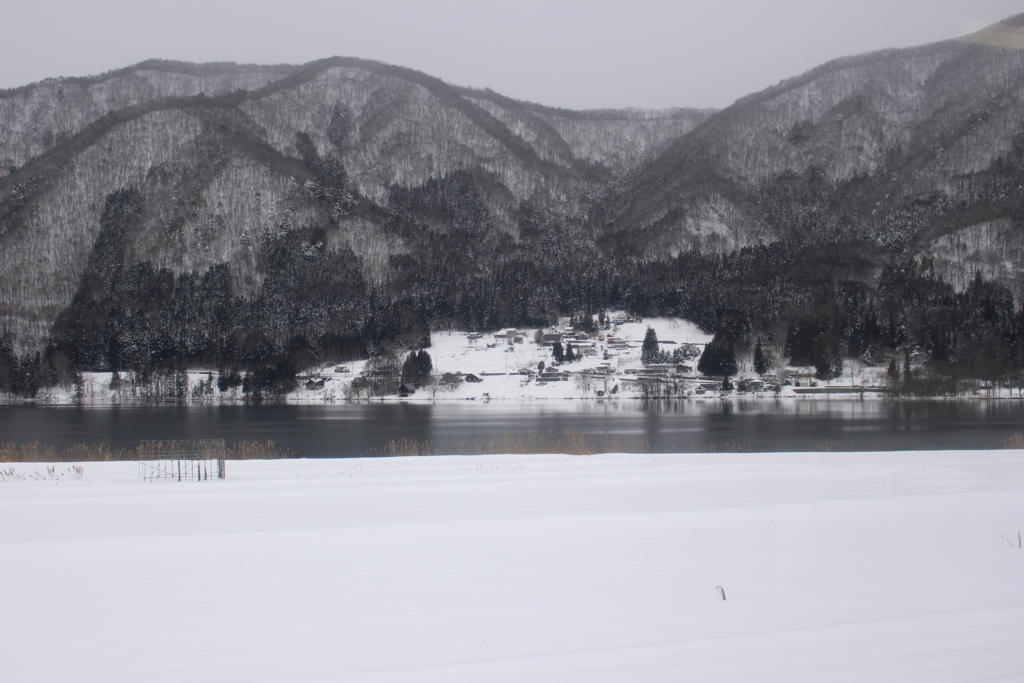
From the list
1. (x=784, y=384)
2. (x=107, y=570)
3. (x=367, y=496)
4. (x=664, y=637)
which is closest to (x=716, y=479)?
(x=367, y=496)

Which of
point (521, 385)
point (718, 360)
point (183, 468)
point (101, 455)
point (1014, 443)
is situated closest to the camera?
point (183, 468)

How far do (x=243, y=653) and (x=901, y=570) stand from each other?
10655 millimetres

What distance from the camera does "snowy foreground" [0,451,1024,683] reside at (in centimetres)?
937

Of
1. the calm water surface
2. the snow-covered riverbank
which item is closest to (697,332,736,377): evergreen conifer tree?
the snow-covered riverbank

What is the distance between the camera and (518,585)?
1251cm

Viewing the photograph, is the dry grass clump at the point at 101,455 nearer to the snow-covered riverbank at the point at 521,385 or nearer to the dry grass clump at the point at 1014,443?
the dry grass clump at the point at 1014,443

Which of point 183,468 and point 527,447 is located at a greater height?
point 183,468

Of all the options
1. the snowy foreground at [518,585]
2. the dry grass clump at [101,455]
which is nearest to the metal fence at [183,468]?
the dry grass clump at [101,455]

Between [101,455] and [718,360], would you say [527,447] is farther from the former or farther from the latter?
[718,360]

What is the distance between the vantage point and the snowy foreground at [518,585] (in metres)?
9.37

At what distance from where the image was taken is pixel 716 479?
82.8ft

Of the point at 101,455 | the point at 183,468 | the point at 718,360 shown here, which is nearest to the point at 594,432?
the point at 101,455

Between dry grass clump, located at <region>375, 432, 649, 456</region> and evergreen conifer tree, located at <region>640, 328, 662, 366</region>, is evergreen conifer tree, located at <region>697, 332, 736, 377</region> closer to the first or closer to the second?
evergreen conifer tree, located at <region>640, 328, 662, 366</region>

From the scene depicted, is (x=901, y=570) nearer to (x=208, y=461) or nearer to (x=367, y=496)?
(x=367, y=496)
